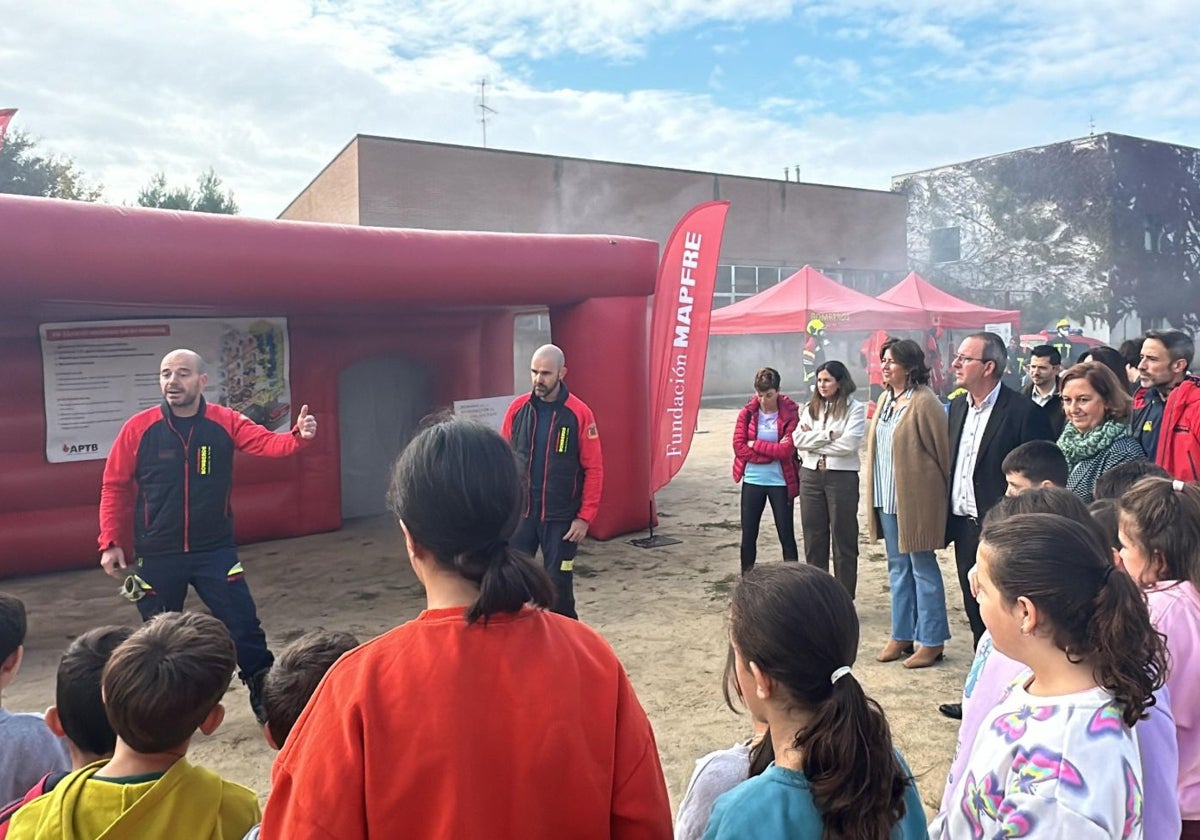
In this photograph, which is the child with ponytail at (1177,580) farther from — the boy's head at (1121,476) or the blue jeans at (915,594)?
the blue jeans at (915,594)

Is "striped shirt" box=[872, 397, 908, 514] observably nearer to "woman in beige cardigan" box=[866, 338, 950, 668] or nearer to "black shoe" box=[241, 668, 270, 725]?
"woman in beige cardigan" box=[866, 338, 950, 668]

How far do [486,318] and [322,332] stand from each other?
5.69 ft

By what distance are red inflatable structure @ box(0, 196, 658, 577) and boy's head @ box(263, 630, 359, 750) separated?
3708mm

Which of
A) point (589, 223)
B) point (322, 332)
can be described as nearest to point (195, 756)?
point (322, 332)

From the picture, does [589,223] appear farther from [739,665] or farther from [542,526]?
[739,665]

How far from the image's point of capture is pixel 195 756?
3545 millimetres

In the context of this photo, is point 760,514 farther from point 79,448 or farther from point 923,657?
point 79,448

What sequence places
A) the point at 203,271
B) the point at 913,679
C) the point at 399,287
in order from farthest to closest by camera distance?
the point at 399,287 → the point at 203,271 → the point at 913,679

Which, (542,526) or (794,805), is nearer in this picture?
(794,805)

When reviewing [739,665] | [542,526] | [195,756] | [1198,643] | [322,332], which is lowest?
[195,756]

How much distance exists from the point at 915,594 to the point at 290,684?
137 inches

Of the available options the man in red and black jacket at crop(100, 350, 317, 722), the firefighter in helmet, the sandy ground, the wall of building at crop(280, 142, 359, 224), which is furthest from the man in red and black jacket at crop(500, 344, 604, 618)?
the wall of building at crop(280, 142, 359, 224)

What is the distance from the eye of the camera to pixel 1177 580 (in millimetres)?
1925

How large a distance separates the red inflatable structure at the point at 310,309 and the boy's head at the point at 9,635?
10.1 feet
